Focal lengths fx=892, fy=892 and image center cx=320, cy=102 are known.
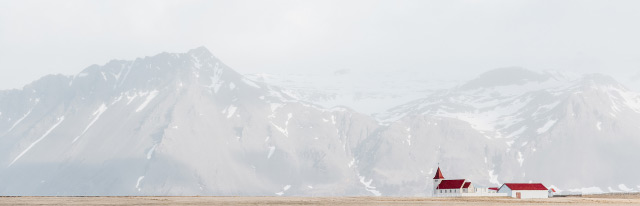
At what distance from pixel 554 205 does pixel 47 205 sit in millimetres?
74566

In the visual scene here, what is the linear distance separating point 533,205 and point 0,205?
76791mm

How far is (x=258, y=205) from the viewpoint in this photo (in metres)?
120

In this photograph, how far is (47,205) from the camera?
11588 cm

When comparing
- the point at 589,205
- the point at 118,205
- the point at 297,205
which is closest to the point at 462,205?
the point at 589,205

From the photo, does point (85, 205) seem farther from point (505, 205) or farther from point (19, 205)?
point (505, 205)

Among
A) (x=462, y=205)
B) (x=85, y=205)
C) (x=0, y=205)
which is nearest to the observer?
(x=0, y=205)

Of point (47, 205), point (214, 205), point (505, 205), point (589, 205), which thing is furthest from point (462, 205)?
point (47, 205)

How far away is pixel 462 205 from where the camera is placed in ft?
440

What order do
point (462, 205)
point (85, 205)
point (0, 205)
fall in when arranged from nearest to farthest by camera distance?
point (0, 205), point (85, 205), point (462, 205)

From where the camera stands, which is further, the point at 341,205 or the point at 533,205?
the point at 533,205

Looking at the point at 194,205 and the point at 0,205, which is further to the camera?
the point at 194,205

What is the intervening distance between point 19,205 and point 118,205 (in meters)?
12.7

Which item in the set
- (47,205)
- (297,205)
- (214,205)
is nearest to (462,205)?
(297,205)

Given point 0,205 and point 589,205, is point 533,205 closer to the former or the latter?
point 589,205
